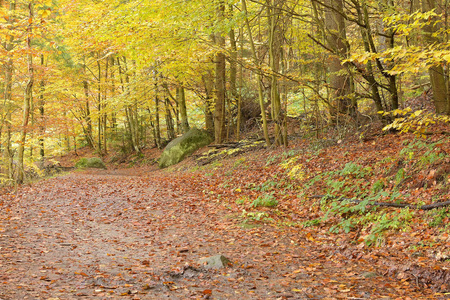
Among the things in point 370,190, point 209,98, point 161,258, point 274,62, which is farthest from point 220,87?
point 161,258

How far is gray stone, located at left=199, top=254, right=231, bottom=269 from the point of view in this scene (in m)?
4.98

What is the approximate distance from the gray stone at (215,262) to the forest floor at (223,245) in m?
0.09

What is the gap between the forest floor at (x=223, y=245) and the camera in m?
4.20

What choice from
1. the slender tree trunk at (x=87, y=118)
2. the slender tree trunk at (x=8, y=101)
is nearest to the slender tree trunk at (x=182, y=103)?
the slender tree trunk at (x=87, y=118)

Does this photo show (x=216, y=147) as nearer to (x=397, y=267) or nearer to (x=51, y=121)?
(x=51, y=121)

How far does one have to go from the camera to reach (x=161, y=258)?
550cm

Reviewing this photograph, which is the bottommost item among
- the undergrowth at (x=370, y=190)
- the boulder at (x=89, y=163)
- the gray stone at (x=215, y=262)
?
the gray stone at (x=215, y=262)

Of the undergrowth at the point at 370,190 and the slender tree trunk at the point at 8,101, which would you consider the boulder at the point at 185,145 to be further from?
the undergrowth at the point at 370,190

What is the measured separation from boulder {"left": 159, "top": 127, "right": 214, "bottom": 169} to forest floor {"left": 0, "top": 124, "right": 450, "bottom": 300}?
27.1ft

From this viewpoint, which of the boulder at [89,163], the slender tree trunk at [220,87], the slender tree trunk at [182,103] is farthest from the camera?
the boulder at [89,163]

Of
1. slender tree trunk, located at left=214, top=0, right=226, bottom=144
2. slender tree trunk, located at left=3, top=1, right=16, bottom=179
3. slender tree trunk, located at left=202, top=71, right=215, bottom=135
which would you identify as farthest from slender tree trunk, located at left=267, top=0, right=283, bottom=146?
slender tree trunk, located at left=3, top=1, right=16, bottom=179

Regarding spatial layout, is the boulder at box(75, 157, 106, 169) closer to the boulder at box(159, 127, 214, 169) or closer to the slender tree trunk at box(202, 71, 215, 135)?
the boulder at box(159, 127, 214, 169)

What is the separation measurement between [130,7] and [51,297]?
10723 mm

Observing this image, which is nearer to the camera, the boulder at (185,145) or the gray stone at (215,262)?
the gray stone at (215,262)
